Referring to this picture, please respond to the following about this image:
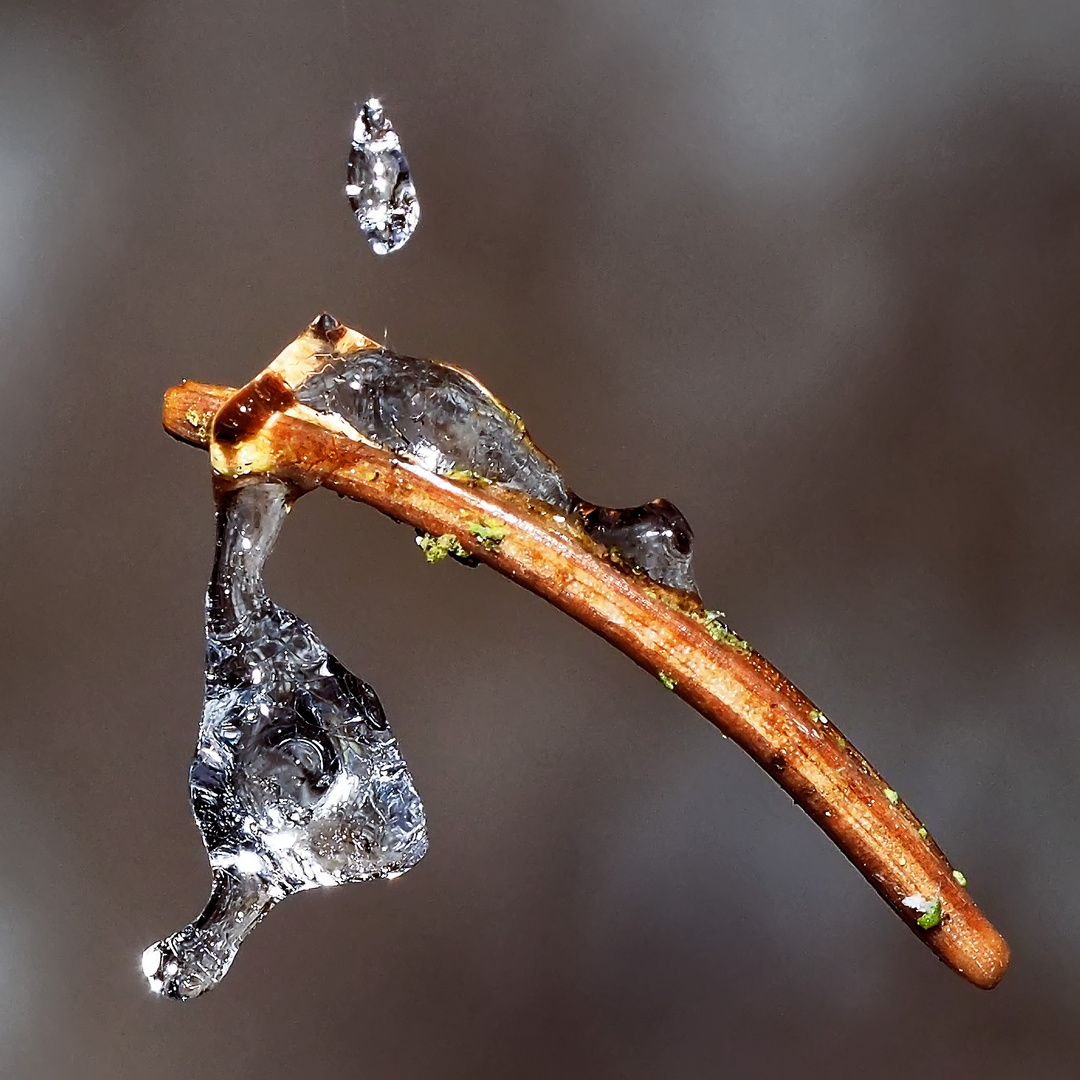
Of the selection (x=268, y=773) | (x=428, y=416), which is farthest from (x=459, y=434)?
(x=268, y=773)

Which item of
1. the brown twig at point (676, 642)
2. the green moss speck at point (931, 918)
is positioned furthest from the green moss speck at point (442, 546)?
the green moss speck at point (931, 918)

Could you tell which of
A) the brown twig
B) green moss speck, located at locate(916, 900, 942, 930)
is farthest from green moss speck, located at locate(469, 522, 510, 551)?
green moss speck, located at locate(916, 900, 942, 930)

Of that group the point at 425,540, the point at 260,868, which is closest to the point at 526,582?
the point at 425,540

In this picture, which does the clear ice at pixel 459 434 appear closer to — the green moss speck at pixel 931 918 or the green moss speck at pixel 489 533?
the green moss speck at pixel 489 533

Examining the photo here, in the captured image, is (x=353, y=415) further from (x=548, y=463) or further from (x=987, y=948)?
(x=987, y=948)

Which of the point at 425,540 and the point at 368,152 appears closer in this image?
the point at 425,540

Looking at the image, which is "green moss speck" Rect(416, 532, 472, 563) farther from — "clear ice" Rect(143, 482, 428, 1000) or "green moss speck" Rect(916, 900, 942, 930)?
"green moss speck" Rect(916, 900, 942, 930)
